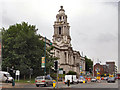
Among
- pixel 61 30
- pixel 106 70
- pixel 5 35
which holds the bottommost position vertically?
pixel 106 70

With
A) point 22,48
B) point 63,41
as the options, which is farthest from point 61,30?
point 22,48

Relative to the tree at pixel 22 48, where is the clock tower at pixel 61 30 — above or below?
above

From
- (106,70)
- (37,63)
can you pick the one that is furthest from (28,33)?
(106,70)

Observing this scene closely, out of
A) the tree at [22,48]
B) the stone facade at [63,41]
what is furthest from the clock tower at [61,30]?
the tree at [22,48]

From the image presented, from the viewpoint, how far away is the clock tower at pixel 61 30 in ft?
409

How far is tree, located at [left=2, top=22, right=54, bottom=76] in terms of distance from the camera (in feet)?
167

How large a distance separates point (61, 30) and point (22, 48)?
250ft

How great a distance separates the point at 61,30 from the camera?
12712 centimetres

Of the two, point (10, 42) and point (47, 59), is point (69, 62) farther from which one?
point (10, 42)

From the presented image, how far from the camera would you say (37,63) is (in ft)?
182

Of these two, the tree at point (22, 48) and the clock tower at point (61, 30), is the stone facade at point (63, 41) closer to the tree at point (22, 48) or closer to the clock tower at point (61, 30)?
the clock tower at point (61, 30)

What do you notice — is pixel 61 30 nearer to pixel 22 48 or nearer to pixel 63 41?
pixel 63 41

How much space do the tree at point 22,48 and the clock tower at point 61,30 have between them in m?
67.9

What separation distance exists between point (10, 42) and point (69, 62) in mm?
73527
